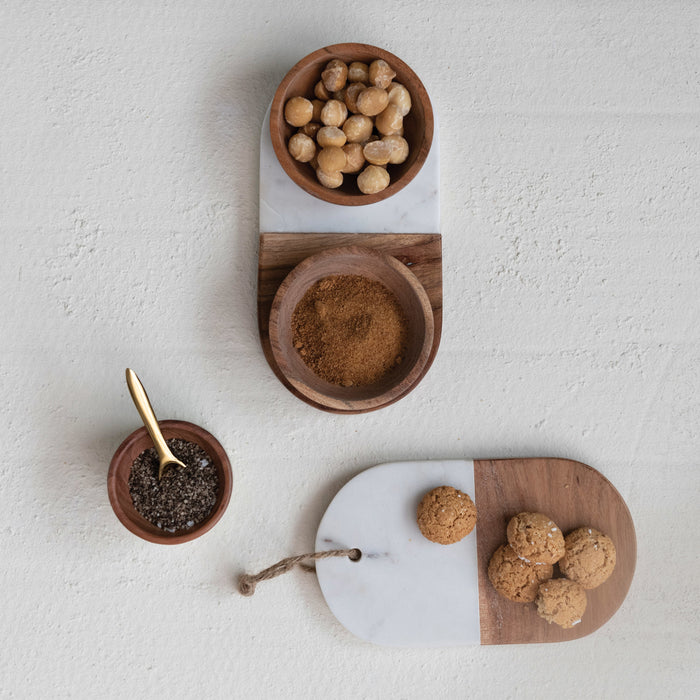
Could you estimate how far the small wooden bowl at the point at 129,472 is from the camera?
102 centimetres

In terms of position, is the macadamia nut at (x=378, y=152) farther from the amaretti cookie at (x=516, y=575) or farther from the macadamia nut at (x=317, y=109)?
the amaretti cookie at (x=516, y=575)

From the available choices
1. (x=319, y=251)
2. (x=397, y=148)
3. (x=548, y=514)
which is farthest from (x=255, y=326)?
(x=548, y=514)

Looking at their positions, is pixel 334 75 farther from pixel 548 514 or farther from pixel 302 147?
pixel 548 514

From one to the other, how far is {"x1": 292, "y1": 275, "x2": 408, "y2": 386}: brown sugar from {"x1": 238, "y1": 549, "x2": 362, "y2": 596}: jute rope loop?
293 millimetres

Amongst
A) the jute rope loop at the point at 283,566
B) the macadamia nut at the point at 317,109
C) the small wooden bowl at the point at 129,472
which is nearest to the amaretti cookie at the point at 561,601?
the jute rope loop at the point at 283,566

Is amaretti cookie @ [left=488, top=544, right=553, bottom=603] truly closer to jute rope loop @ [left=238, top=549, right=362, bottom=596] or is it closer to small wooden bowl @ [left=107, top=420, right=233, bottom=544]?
jute rope loop @ [left=238, top=549, right=362, bottom=596]

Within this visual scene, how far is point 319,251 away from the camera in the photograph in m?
1.09

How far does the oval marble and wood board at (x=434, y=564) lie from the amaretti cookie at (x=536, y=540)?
0.13 ft

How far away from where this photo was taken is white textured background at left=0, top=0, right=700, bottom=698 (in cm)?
111

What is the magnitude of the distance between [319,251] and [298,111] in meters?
0.23

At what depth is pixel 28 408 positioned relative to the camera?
112 cm

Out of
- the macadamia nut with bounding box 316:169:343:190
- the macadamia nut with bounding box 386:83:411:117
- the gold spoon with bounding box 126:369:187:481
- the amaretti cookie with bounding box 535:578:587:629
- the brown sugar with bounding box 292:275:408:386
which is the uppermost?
the macadamia nut with bounding box 386:83:411:117

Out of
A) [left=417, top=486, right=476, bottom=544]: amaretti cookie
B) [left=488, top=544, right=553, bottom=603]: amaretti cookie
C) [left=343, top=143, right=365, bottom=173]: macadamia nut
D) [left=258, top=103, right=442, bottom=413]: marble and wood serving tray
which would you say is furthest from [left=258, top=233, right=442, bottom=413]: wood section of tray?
[left=488, top=544, right=553, bottom=603]: amaretti cookie

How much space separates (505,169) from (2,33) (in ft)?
3.14
